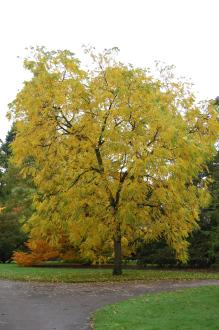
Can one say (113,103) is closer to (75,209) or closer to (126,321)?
(75,209)

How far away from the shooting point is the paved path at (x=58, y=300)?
10.4 metres

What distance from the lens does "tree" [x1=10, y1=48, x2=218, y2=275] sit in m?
19.9

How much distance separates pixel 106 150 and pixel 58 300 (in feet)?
26.9

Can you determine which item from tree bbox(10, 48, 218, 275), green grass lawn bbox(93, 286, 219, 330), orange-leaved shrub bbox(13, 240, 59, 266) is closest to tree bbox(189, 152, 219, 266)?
tree bbox(10, 48, 218, 275)

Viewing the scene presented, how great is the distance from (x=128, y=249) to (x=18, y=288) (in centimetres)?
1185

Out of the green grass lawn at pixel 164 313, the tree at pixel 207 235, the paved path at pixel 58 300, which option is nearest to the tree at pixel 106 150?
the paved path at pixel 58 300

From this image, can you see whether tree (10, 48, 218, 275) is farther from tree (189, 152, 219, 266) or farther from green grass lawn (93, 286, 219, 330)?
green grass lawn (93, 286, 219, 330)

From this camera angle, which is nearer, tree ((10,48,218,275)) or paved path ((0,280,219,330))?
paved path ((0,280,219,330))

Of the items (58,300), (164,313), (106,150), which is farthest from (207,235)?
(164,313)

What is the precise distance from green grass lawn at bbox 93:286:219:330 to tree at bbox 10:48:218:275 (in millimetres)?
6556

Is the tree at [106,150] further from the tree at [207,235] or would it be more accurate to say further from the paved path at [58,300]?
the tree at [207,235]

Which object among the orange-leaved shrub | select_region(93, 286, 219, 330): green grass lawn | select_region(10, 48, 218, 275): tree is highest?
select_region(10, 48, 218, 275): tree

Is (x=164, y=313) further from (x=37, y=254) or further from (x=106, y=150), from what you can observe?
(x=37, y=254)

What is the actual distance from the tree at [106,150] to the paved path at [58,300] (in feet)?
11.4
